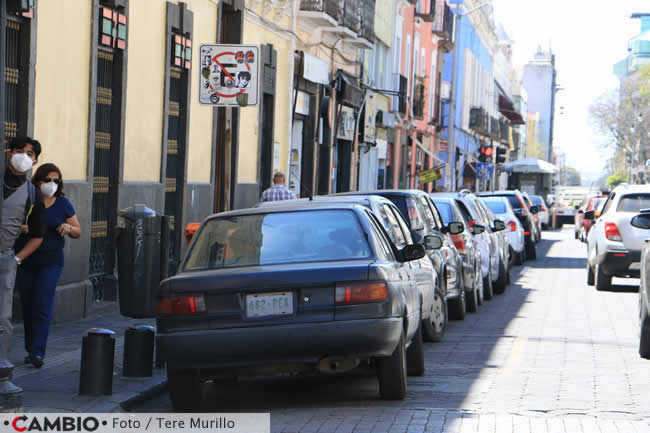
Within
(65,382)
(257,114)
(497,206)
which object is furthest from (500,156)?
(65,382)

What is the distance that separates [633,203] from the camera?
20.0 meters

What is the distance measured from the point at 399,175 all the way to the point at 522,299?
80.0 feet

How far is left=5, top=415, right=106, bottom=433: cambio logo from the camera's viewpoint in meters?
7.21

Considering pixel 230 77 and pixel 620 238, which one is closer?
pixel 230 77

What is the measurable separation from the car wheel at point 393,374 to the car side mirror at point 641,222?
4.60m

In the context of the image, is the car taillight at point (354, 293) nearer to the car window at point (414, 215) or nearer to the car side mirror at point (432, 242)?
the car side mirror at point (432, 242)

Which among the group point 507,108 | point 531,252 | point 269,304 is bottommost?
point 531,252

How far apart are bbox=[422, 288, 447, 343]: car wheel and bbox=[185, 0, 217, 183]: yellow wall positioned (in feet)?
22.3

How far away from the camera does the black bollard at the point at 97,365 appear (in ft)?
28.3

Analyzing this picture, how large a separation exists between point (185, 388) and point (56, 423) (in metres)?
1.03

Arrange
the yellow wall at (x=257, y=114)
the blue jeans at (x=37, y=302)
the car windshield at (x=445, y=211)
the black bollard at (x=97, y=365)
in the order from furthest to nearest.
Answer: the yellow wall at (x=257, y=114)
the car windshield at (x=445, y=211)
the blue jeans at (x=37, y=302)
the black bollard at (x=97, y=365)

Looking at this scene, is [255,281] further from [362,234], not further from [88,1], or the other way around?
[88,1]

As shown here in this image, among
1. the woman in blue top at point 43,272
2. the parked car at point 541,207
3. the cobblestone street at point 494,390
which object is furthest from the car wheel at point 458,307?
the parked car at point 541,207

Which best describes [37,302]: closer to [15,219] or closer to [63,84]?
[15,219]
